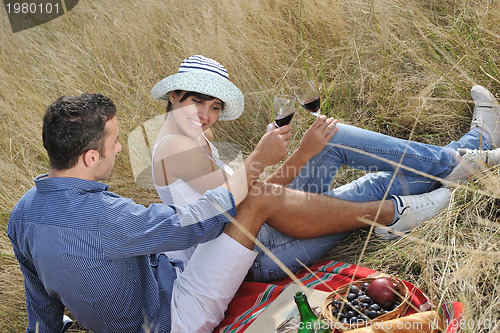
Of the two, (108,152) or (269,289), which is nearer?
(108,152)

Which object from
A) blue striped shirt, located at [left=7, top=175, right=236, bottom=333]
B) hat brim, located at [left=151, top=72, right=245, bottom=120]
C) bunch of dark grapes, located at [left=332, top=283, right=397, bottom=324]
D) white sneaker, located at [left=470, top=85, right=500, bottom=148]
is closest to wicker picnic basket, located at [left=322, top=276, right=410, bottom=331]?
bunch of dark grapes, located at [left=332, top=283, right=397, bottom=324]

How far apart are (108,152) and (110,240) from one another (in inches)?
15.6

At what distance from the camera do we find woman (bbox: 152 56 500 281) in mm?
2674

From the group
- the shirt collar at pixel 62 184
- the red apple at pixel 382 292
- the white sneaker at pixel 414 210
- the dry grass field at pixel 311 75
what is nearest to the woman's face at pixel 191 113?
the shirt collar at pixel 62 184

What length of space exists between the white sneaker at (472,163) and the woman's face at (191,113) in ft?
4.63

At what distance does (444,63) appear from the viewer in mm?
3646

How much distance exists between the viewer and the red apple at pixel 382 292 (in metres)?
2.15

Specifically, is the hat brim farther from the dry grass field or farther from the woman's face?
the dry grass field

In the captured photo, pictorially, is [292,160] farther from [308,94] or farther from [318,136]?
[308,94]

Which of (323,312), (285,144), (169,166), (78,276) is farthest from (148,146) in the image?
(323,312)

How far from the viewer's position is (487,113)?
10.4 ft

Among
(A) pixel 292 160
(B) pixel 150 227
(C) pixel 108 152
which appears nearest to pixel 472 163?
(A) pixel 292 160

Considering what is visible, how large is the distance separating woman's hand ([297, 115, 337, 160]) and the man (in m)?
0.32

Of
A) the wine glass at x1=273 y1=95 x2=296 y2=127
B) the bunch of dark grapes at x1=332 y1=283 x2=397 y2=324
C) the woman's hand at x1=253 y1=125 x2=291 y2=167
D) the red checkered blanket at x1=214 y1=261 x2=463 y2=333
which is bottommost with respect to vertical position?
the red checkered blanket at x1=214 y1=261 x2=463 y2=333
